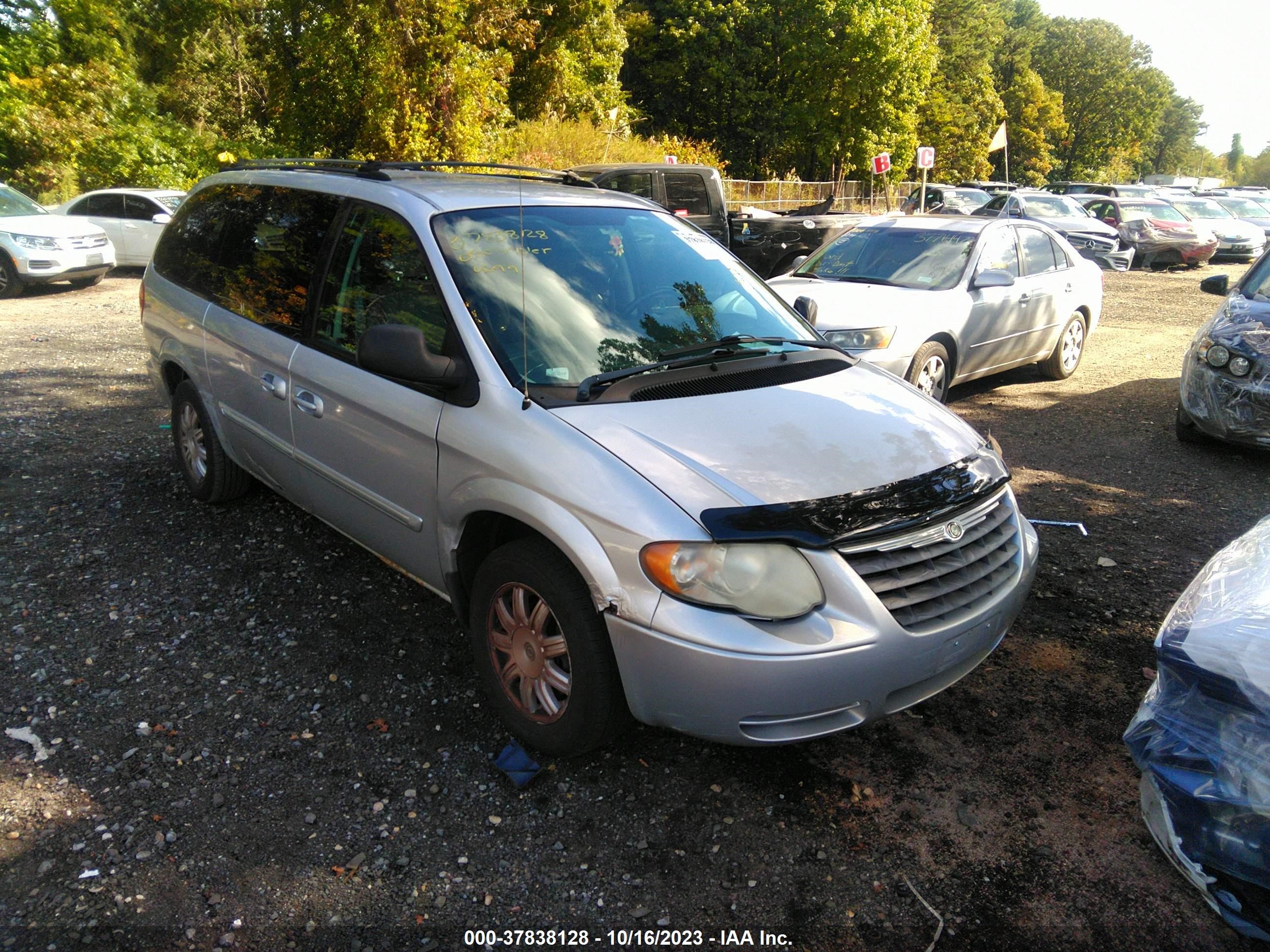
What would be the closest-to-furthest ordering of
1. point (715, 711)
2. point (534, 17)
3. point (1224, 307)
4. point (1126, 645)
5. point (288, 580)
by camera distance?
1. point (715, 711)
2. point (1126, 645)
3. point (288, 580)
4. point (1224, 307)
5. point (534, 17)

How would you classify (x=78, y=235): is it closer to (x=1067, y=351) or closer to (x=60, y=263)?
(x=60, y=263)

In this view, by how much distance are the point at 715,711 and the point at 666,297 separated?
1.78m

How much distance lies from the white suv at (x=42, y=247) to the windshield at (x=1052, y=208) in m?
18.0

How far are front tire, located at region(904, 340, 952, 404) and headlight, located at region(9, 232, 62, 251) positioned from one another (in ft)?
42.3

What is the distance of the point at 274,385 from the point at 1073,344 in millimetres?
8090

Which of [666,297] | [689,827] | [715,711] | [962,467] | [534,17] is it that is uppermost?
[534,17]

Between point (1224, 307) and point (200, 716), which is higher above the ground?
point (1224, 307)

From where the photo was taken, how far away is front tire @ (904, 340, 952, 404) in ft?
23.8

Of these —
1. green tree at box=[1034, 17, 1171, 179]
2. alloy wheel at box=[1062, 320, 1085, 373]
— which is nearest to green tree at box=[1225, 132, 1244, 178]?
green tree at box=[1034, 17, 1171, 179]

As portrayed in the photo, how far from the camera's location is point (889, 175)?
40750 millimetres

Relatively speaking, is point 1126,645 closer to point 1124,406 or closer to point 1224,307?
point 1224,307

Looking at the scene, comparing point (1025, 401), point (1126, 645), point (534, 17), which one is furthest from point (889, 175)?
point (1126, 645)

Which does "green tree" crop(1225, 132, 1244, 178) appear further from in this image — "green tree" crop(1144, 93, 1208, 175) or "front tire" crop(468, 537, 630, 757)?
"front tire" crop(468, 537, 630, 757)

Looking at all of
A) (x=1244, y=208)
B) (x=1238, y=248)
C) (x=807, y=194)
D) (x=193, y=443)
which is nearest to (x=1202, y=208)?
(x=1238, y=248)
